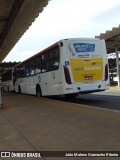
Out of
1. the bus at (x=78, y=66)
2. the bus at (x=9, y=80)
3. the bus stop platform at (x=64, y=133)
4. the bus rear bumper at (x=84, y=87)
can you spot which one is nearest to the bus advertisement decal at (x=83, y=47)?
the bus at (x=78, y=66)

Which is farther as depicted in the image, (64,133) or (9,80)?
(9,80)

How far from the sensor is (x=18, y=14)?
23.6 m

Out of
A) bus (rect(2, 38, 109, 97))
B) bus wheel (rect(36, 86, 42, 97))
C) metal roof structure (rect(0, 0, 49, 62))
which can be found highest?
metal roof structure (rect(0, 0, 49, 62))

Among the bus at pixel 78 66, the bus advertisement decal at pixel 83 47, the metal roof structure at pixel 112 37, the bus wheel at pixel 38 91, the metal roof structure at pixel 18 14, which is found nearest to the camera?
the bus at pixel 78 66

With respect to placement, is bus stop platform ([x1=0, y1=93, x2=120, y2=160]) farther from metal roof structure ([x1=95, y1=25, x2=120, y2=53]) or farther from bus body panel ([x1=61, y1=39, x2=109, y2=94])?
metal roof structure ([x1=95, y1=25, x2=120, y2=53])

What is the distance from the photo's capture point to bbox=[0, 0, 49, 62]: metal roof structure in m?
21.9

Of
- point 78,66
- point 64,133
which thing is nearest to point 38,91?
point 78,66

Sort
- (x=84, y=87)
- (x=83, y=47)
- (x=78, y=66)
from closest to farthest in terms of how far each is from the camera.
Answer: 1. (x=84, y=87)
2. (x=78, y=66)
3. (x=83, y=47)

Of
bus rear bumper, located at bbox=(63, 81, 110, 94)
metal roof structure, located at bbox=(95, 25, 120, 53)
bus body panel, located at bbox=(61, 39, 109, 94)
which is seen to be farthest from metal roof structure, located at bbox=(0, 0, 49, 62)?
metal roof structure, located at bbox=(95, 25, 120, 53)

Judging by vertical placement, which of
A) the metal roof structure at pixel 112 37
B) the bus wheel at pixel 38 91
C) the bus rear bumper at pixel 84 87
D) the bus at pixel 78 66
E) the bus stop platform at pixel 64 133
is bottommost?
the bus stop platform at pixel 64 133

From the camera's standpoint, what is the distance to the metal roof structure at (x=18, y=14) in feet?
71.9

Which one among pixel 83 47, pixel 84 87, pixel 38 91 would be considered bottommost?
pixel 38 91

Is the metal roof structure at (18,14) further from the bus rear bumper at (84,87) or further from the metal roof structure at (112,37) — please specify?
the metal roof structure at (112,37)

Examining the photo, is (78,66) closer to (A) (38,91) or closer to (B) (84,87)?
(B) (84,87)
